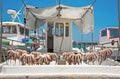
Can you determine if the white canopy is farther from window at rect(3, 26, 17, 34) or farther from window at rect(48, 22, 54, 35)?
window at rect(3, 26, 17, 34)

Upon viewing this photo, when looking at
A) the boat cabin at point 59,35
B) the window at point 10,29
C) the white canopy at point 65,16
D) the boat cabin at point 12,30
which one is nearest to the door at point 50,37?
the boat cabin at point 59,35

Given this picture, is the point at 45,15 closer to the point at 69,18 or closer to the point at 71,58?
the point at 69,18

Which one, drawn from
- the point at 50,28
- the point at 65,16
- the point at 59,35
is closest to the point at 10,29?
the point at 50,28

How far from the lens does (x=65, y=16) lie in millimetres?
13875

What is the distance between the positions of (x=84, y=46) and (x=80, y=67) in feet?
38.7

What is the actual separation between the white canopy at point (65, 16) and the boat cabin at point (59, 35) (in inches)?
18.8

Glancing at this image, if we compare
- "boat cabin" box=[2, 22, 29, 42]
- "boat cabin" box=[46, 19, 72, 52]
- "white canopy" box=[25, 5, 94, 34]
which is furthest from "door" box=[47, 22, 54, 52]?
"boat cabin" box=[2, 22, 29, 42]

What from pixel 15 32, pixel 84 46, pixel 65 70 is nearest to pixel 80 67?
pixel 65 70

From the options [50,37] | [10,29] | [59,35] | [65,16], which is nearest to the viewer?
[65,16]

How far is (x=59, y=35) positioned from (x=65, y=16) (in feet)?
3.84

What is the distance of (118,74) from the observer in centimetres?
545

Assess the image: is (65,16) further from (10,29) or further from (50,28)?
(10,29)

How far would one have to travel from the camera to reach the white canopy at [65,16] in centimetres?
1362

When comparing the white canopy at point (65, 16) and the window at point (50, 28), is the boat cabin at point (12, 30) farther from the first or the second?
the window at point (50, 28)
